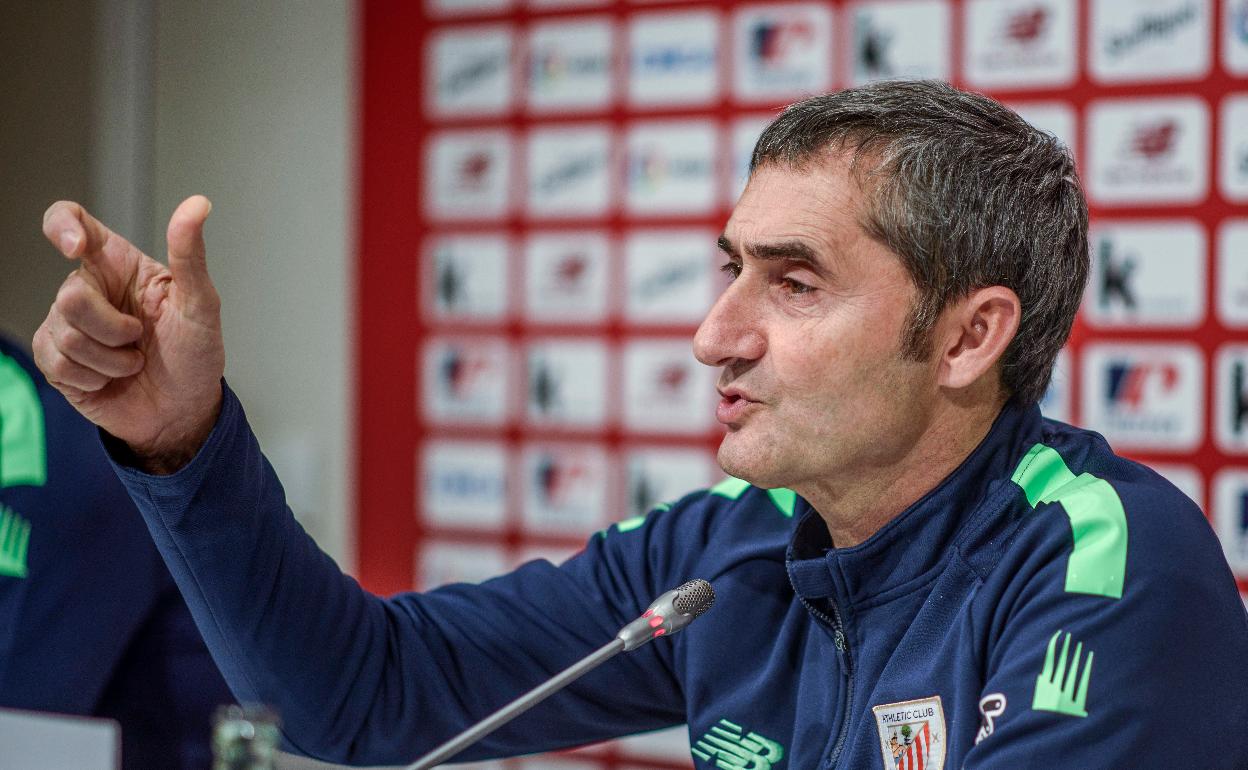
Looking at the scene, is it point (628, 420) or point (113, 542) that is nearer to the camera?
point (113, 542)

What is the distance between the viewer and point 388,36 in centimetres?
301

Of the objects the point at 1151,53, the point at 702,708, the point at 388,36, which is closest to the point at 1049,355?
the point at 702,708

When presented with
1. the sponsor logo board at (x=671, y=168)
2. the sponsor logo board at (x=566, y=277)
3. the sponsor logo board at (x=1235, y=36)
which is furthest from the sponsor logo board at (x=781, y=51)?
the sponsor logo board at (x=1235, y=36)

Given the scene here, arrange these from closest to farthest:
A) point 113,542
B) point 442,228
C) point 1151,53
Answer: point 113,542, point 1151,53, point 442,228

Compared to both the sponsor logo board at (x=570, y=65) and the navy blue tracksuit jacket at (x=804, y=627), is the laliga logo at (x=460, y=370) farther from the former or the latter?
the navy blue tracksuit jacket at (x=804, y=627)

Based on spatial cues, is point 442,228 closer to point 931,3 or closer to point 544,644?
point 931,3

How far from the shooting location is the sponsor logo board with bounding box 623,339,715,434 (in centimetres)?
275

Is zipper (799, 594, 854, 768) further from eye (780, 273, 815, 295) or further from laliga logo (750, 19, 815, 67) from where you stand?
laliga logo (750, 19, 815, 67)

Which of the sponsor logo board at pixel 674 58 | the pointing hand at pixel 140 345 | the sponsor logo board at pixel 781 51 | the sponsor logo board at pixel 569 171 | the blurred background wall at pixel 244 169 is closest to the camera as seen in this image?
the pointing hand at pixel 140 345

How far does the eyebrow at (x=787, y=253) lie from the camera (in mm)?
1173

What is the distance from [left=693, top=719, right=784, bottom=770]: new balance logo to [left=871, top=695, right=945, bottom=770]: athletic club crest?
15cm

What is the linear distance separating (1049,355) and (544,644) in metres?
0.63

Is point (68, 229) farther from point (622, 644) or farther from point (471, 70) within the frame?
point (471, 70)

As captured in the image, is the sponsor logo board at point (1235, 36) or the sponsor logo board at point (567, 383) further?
the sponsor logo board at point (567, 383)
